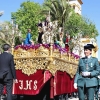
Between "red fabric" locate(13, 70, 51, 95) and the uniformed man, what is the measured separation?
567cm

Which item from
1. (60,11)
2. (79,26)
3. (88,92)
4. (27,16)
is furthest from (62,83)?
(79,26)

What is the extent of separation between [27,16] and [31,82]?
3478 centimetres

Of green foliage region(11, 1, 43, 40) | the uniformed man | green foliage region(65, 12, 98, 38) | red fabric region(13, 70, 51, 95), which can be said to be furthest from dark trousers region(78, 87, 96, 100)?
green foliage region(65, 12, 98, 38)

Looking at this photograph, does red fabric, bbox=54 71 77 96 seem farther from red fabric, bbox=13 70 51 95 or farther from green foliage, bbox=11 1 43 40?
green foliage, bbox=11 1 43 40

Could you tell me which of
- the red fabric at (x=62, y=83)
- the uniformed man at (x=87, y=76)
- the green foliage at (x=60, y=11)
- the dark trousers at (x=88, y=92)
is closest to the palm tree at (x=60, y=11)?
the green foliage at (x=60, y=11)

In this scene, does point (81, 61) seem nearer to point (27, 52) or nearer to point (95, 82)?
point (95, 82)

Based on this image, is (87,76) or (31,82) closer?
(87,76)

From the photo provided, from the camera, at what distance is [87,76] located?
24.1 feet

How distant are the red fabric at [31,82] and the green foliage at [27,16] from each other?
103 feet

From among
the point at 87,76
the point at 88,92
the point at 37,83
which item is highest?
the point at 87,76

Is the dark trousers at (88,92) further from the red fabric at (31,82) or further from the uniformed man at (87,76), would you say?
the red fabric at (31,82)

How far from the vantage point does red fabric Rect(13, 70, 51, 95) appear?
43.3 ft

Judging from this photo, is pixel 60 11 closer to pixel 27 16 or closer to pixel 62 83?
pixel 27 16

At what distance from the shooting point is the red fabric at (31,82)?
13.2 meters
